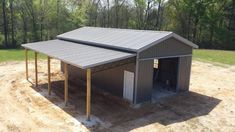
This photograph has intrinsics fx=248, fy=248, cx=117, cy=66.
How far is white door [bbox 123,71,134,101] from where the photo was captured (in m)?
11.2

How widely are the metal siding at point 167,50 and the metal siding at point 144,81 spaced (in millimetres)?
361

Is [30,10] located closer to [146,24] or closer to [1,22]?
[1,22]

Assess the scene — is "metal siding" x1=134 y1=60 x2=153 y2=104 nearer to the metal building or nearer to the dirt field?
the metal building

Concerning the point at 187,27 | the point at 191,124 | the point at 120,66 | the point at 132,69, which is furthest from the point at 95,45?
the point at 187,27

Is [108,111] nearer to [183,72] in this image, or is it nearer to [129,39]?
[129,39]

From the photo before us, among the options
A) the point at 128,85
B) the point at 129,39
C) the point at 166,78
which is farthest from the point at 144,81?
the point at 166,78

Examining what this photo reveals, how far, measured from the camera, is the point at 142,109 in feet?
35.6

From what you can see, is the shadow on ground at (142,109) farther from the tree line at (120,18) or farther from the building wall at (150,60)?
the tree line at (120,18)

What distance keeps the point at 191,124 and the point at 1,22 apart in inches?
1260

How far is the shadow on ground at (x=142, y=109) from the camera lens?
967 centimetres

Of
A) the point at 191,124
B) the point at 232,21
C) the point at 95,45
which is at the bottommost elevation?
the point at 191,124

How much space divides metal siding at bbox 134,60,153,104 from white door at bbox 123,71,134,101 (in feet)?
0.92

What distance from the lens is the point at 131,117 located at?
32.6ft

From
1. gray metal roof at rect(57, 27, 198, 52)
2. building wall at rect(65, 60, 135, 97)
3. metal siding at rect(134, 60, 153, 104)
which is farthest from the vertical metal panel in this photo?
building wall at rect(65, 60, 135, 97)
